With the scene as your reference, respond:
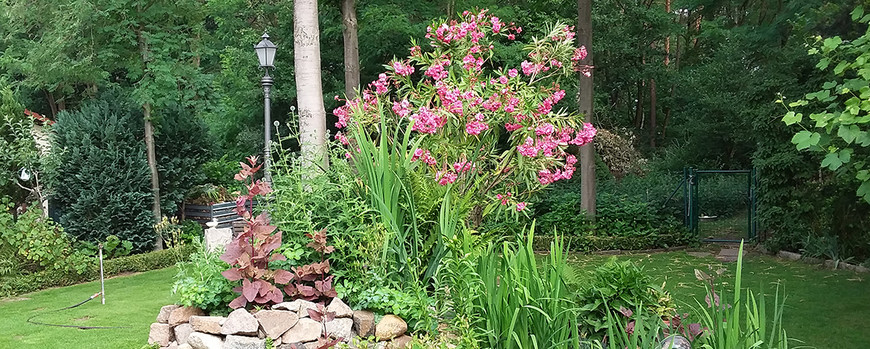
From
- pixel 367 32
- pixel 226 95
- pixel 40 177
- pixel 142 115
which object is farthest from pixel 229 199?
pixel 226 95

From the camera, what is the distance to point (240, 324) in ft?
11.7

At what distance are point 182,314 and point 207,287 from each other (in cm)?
22

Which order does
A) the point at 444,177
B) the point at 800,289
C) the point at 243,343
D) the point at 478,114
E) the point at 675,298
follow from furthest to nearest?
the point at 800,289
the point at 478,114
the point at 675,298
the point at 444,177
the point at 243,343

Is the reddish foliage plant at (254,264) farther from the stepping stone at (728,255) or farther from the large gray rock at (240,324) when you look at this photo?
the stepping stone at (728,255)

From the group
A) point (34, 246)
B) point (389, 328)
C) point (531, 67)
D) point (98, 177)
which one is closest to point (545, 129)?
point (531, 67)

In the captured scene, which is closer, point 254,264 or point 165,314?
point 254,264

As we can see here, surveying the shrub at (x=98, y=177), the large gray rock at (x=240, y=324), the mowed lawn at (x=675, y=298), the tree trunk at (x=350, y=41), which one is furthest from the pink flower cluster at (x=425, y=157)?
the shrub at (x=98, y=177)

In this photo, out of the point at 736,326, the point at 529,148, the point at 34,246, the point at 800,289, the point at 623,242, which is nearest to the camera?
the point at 736,326

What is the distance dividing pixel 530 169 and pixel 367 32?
331 inches

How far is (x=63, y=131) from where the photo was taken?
10.2m

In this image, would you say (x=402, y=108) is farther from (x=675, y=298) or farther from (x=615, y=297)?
(x=615, y=297)

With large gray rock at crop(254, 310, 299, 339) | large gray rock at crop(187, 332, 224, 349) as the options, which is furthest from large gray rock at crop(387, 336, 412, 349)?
Result: large gray rock at crop(187, 332, 224, 349)

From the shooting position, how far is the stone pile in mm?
3568

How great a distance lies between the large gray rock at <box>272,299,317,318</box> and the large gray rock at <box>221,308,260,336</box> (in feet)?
0.47
